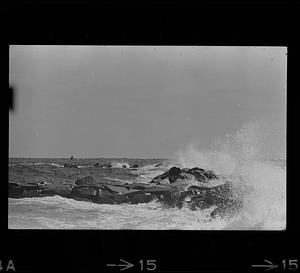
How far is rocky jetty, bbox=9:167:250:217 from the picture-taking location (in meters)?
4.34

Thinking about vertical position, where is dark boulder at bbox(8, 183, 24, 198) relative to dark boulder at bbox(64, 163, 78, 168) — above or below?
below

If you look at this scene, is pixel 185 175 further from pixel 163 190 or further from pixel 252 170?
pixel 252 170

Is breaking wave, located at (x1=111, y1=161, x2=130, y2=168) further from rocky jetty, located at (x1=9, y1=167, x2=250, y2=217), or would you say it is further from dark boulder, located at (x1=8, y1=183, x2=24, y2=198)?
dark boulder, located at (x1=8, y1=183, x2=24, y2=198)

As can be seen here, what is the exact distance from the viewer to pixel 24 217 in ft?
14.2

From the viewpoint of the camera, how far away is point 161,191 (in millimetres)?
4352

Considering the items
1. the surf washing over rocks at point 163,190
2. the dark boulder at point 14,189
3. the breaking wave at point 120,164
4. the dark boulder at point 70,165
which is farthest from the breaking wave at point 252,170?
the dark boulder at point 14,189

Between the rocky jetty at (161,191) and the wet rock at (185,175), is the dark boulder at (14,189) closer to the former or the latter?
the rocky jetty at (161,191)

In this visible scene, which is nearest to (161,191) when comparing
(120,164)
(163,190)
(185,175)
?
(163,190)

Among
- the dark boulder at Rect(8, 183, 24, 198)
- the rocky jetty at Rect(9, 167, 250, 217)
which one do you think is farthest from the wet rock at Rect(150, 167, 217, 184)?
the dark boulder at Rect(8, 183, 24, 198)

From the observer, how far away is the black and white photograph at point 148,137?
170 inches

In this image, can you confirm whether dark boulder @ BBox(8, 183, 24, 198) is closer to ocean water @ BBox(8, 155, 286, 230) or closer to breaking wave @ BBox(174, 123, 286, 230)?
ocean water @ BBox(8, 155, 286, 230)
